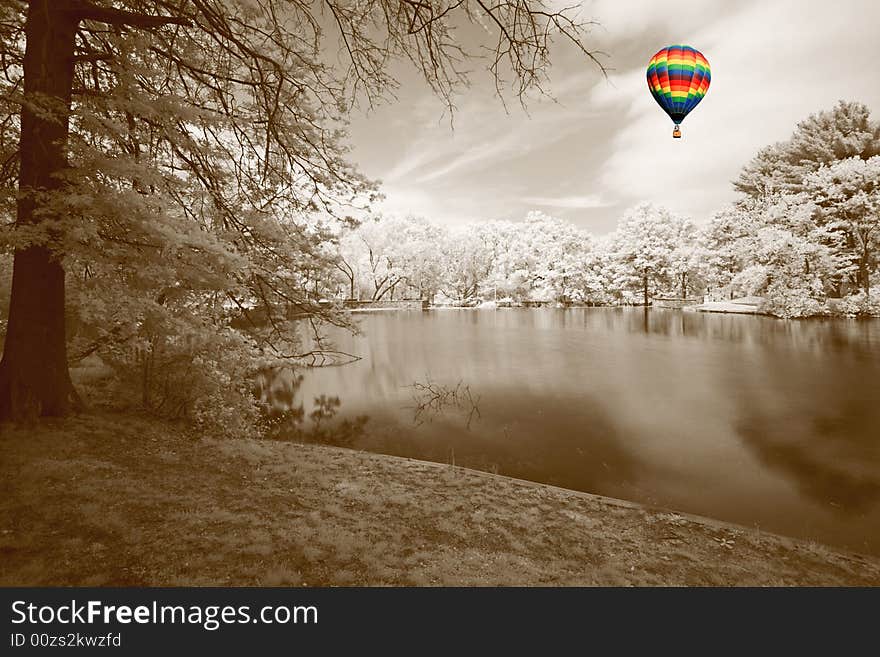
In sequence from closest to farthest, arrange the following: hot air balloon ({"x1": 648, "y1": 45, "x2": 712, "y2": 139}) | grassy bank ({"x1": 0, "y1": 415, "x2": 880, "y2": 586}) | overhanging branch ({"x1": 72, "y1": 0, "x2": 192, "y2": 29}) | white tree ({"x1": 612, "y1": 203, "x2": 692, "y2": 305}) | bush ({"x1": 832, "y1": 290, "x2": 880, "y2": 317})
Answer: grassy bank ({"x1": 0, "y1": 415, "x2": 880, "y2": 586}) < overhanging branch ({"x1": 72, "y1": 0, "x2": 192, "y2": 29}) < hot air balloon ({"x1": 648, "y1": 45, "x2": 712, "y2": 139}) < bush ({"x1": 832, "y1": 290, "x2": 880, "y2": 317}) < white tree ({"x1": 612, "y1": 203, "x2": 692, "y2": 305})

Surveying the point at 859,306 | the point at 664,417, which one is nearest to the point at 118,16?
the point at 664,417

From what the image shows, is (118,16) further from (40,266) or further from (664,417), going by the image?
(664,417)

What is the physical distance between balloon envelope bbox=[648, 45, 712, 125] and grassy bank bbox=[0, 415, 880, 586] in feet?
58.8

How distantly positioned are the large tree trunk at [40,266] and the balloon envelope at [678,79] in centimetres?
1952

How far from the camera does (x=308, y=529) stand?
15.1ft


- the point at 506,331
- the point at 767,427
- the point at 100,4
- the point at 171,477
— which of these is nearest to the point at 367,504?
the point at 171,477

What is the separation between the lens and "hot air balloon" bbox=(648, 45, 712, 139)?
17656 mm

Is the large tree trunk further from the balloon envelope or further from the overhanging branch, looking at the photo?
the balloon envelope

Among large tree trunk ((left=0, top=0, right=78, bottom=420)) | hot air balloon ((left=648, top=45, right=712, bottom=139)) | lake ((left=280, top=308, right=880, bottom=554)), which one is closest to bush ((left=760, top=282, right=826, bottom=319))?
lake ((left=280, top=308, right=880, bottom=554))

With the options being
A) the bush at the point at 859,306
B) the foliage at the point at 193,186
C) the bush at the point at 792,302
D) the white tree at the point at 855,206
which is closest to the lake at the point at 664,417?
the foliage at the point at 193,186

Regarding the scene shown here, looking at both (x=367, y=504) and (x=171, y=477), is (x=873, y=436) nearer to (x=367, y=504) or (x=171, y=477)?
(x=367, y=504)

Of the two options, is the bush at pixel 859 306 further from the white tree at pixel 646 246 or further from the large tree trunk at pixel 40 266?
the large tree trunk at pixel 40 266

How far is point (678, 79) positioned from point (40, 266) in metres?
21.1

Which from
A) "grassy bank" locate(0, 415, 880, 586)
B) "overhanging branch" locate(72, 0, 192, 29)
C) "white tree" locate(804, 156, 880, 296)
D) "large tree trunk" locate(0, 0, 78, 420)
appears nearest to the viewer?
"grassy bank" locate(0, 415, 880, 586)
